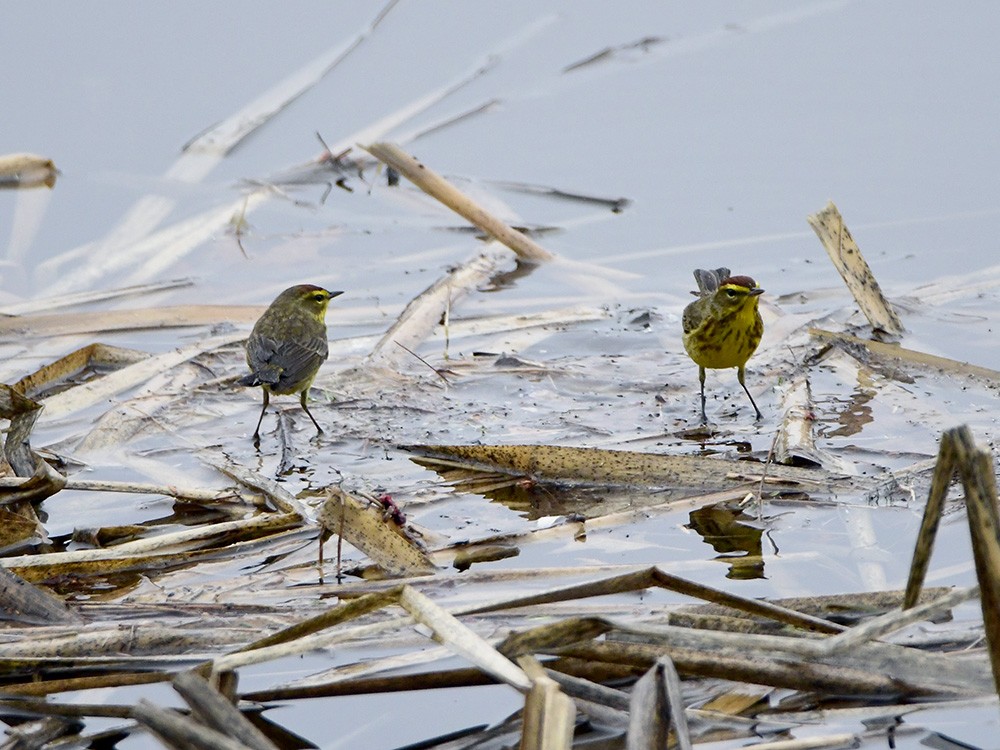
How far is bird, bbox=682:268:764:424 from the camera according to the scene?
8.10 m

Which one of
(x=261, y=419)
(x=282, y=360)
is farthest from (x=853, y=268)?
(x=261, y=419)

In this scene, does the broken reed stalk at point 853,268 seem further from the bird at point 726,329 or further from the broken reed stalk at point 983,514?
the broken reed stalk at point 983,514

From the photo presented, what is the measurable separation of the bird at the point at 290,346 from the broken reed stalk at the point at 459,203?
1.84m

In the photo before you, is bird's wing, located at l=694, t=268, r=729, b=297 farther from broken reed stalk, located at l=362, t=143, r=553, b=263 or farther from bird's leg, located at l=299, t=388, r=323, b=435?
bird's leg, located at l=299, t=388, r=323, b=435

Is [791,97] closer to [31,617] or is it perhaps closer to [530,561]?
[530,561]

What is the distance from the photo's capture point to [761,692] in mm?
4488

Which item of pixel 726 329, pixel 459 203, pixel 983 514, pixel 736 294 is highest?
pixel 459 203

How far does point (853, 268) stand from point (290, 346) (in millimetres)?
3802

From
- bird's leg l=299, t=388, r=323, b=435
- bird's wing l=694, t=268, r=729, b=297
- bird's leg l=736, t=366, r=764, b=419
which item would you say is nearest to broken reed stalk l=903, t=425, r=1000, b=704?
bird's leg l=736, t=366, r=764, b=419

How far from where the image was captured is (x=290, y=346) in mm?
7770

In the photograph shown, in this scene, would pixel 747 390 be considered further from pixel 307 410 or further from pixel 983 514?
pixel 983 514

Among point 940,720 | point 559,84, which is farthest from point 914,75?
point 940,720

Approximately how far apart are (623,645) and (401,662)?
81cm

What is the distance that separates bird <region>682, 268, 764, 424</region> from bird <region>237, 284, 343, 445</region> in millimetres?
2287
